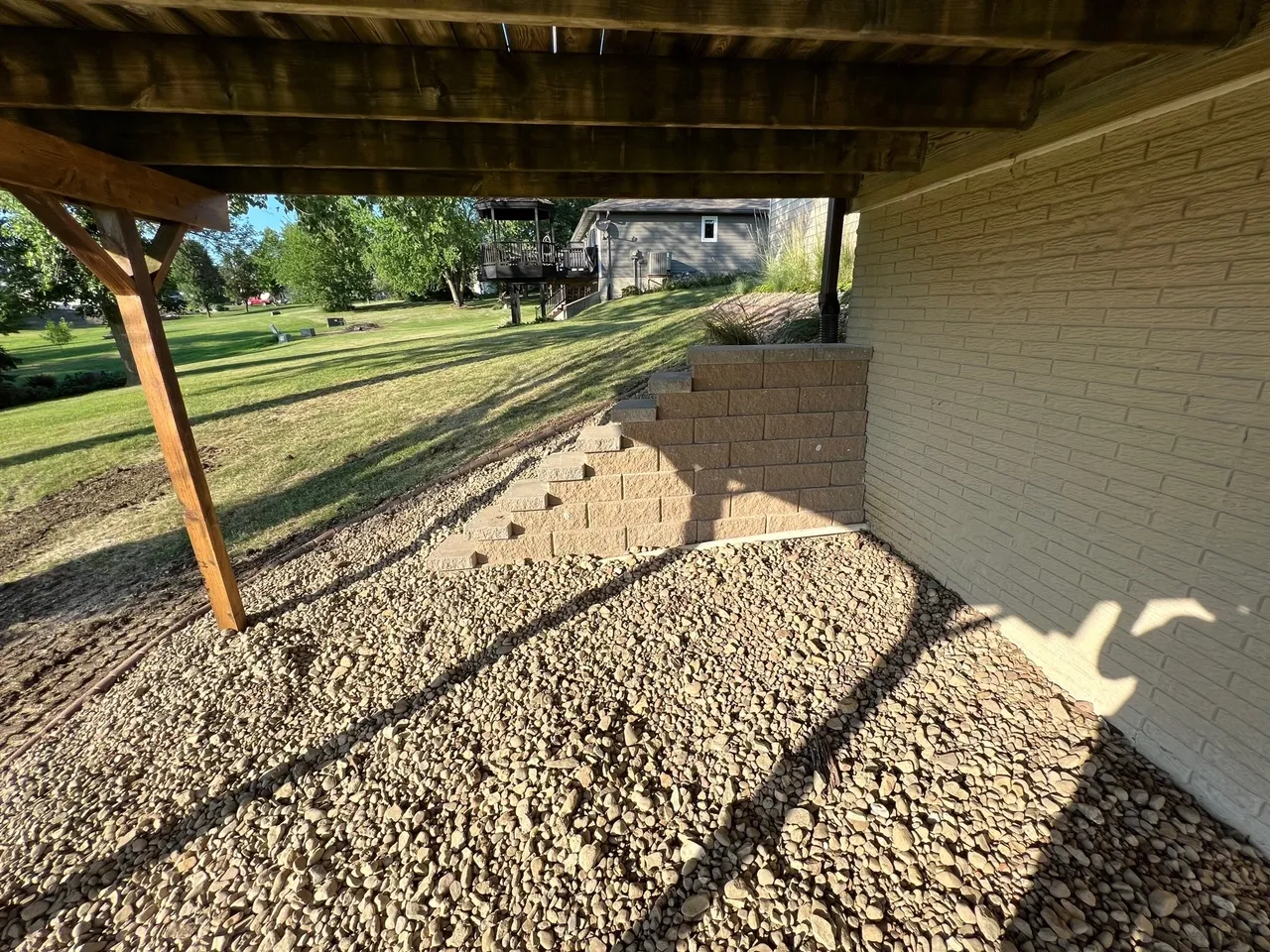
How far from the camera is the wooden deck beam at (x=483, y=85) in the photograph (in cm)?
198

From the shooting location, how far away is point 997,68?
7.77 ft

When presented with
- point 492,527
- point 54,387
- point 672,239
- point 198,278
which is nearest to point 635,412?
point 492,527

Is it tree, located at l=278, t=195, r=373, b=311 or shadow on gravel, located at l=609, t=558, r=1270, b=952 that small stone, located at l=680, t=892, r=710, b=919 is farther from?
tree, located at l=278, t=195, r=373, b=311

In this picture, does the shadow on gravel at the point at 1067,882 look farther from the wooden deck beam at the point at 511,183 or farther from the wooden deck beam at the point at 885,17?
the wooden deck beam at the point at 511,183

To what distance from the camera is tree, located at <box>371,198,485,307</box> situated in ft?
73.2

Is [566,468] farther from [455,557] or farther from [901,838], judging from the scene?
[901,838]

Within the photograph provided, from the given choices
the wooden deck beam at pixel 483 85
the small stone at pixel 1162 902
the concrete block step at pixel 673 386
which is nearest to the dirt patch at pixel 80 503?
the wooden deck beam at pixel 483 85

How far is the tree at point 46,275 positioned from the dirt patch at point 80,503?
6.70 meters

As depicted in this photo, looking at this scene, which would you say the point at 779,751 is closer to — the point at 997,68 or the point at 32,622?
the point at 997,68

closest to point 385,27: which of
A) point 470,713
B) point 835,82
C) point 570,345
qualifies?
point 835,82

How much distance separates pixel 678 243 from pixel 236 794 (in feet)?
64.5

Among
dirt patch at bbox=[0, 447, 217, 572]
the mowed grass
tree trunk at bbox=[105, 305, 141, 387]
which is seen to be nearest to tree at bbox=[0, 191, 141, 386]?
tree trunk at bbox=[105, 305, 141, 387]

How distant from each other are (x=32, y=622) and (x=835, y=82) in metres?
6.22

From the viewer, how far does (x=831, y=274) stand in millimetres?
4461
